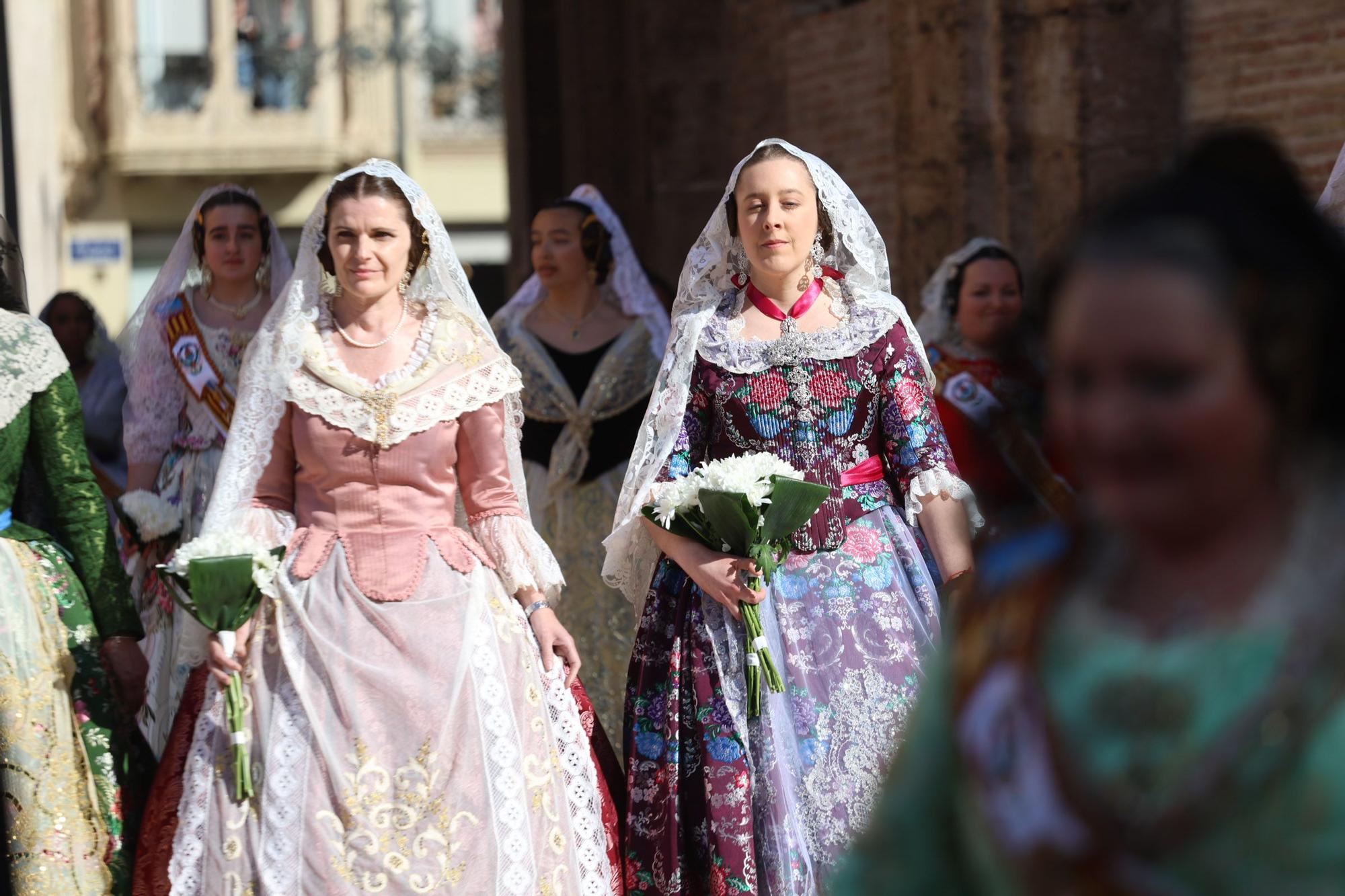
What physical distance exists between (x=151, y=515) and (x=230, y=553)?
1803 millimetres

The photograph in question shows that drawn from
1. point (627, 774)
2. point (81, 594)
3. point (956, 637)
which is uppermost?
point (956, 637)

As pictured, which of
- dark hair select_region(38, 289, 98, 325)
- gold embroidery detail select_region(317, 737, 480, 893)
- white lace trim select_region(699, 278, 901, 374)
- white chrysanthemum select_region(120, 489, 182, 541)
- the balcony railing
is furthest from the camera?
the balcony railing

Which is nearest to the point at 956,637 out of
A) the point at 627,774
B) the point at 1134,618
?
the point at 1134,618

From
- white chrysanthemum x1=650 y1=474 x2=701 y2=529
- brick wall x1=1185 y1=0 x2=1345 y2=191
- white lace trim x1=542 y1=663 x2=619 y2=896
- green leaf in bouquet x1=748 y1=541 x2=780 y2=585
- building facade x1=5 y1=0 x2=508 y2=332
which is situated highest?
building facade x1=5 y1=0 x2=508 y2=332

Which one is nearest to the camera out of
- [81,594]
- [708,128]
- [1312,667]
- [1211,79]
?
[1312,667]

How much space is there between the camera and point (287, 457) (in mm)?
4676

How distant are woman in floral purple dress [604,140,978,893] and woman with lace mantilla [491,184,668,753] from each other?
77.2 inches

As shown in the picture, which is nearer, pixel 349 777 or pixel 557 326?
pixel 349 777

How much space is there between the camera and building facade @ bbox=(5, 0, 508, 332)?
23.9m

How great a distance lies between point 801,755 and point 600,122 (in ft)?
24.0

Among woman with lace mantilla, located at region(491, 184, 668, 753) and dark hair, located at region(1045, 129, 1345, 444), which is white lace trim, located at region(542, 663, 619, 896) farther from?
dark hair, located at region(1045, 129, 1345, 444)

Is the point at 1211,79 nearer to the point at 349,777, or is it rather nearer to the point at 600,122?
the point at 600,122

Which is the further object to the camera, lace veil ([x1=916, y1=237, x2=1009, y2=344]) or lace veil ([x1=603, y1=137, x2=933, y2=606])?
lace veil ([x1=916, y1=237, x2=1009, y2=344])

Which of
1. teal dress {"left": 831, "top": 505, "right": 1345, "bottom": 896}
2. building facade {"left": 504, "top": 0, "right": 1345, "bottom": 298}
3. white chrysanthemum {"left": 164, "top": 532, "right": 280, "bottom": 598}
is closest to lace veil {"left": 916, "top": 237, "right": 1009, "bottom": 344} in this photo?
building facade {"left": 504, "top": 0, "right": 1345, "bottom": 298}
